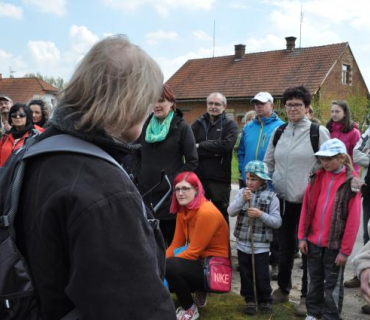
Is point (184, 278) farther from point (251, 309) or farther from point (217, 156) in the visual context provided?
point (217, 156)

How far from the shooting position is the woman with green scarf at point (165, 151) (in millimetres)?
4664

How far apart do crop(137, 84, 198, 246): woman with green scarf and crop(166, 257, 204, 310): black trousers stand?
2.20 feet

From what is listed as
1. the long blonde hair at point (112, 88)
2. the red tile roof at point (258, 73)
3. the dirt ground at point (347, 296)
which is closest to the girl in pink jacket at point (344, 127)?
the dirt ground at point (347, 296)

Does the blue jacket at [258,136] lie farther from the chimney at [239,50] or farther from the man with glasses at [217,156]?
the chimney at [239,50]

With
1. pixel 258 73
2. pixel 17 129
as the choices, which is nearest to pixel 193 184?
pixel 17 129

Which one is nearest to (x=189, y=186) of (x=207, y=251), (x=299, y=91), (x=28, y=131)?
(x=207, y=251)

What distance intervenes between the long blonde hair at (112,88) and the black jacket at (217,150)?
153 inches

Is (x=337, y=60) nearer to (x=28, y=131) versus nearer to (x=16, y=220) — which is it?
(x=28, y=131)

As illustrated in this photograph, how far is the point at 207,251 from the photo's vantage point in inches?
165

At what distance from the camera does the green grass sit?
4.12 meters

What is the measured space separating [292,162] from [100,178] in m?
3.32

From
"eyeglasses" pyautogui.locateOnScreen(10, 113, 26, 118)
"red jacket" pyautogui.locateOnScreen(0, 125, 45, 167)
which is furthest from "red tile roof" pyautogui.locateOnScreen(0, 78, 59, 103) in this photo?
"eyeglasses" pyautogui.locateOnScreen(10, 113, 26, 118)

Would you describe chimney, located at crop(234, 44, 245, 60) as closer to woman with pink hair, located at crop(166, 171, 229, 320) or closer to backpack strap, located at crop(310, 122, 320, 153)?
backpack strap, located at crop(310, 122, 320, 153)

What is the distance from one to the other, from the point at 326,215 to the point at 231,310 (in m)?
1.30
